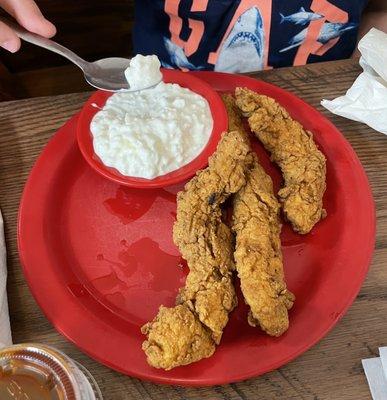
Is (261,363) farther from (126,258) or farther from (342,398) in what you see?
(126,258)

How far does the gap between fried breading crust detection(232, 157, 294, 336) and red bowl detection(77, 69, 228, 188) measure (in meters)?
0.12

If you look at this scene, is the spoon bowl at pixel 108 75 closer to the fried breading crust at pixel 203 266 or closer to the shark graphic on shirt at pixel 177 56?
the fried breading crust at pixel 203 266

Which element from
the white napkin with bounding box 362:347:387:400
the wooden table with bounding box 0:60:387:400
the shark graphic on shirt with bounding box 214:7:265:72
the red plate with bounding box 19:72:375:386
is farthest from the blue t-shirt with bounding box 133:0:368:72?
the white napkin with bounding box 362:347:387:400

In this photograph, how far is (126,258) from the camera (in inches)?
46.9

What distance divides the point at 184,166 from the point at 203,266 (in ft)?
0.87

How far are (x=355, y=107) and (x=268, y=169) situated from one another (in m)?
0.25

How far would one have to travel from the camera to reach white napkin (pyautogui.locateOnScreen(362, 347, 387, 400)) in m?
1.03

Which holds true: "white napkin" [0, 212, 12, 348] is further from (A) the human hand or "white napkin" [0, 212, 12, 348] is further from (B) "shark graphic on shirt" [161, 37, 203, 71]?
(B) "shark graphic on shirt" [161, 37, 203, 71]

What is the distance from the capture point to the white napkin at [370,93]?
4.41 feet

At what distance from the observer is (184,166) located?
1.26 meters

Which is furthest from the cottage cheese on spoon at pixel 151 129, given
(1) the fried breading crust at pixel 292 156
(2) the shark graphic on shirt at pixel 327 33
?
(2) the shark graphic on shirt at pixel 327 33

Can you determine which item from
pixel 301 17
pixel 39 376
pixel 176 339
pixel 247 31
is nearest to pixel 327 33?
pixel 301 17

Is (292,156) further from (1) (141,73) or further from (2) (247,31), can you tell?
(2) (247,31)

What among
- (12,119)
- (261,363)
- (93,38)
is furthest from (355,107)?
(93,38)
